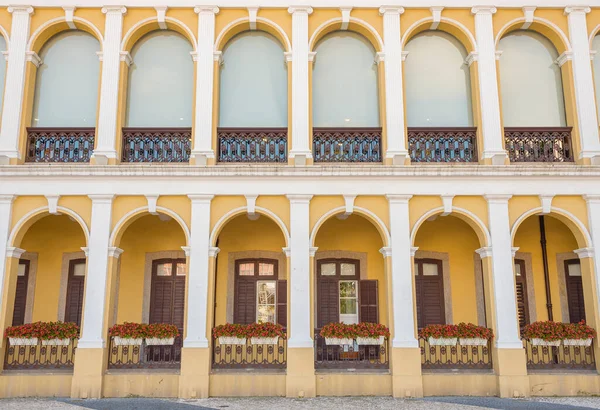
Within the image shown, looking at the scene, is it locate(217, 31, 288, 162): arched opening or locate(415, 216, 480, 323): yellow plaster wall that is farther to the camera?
locate(415, 216, 480, 323): yellow plaster wall

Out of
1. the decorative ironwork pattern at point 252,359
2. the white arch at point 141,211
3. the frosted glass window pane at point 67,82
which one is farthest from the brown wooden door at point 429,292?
the frosted glass window pane at point 67,82

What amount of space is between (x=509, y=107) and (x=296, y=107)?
16.5 ft

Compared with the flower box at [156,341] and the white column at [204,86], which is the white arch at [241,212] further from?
the flower box at [156,341]

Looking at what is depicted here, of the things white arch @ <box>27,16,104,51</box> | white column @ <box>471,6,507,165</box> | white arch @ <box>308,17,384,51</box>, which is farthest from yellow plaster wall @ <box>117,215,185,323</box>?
white column @ <box>471,6,507,165</box>

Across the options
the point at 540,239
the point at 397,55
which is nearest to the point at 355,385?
the point at 540,239

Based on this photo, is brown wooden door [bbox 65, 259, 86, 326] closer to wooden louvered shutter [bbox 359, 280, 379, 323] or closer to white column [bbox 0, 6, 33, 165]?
white column [bbox 0, 6, 33, 165]

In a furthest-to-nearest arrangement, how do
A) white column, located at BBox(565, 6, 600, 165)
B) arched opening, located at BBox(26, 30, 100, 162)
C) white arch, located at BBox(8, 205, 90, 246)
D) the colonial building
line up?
arched opening, located at BBox(26, 30, 100, 162), white column, located at BBox(565, 6, 600, 165), white arch, located at BBox(8, 205, 90, 246), the colonial building

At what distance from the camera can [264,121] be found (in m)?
12.2

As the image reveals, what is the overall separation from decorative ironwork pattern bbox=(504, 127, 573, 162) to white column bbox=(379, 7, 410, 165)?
7.82 ft

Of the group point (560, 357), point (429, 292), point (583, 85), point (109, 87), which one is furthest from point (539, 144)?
point (109, 87)

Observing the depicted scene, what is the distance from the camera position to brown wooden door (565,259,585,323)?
12.5m

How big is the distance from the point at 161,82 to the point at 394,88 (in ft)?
17.7

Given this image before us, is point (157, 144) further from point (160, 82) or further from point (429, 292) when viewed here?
point (429, 292)

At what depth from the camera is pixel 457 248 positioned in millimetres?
12945
